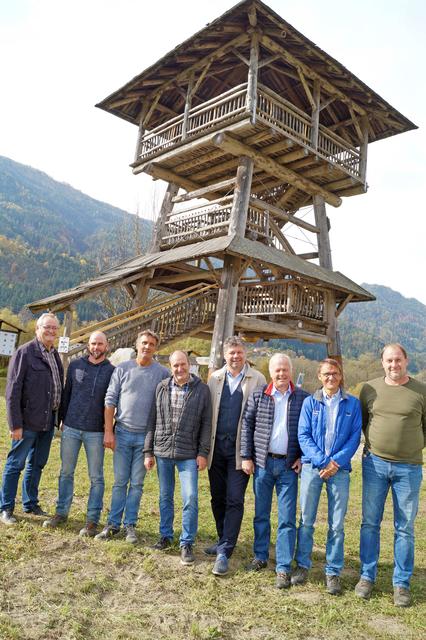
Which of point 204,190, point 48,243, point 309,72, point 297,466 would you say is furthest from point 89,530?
point 48,243

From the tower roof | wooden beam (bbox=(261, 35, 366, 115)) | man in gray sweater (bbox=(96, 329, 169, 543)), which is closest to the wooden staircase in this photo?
the tower roof

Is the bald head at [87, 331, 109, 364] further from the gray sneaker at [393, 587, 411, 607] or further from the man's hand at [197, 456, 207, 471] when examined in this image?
the gray sneaker at [393, 587, 411, 607]

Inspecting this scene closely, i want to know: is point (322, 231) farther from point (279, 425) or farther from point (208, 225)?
point (279, 425)

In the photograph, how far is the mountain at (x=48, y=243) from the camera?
2909 centimetres

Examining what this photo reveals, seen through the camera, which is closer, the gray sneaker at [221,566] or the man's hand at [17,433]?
the gray sneaker at [221,566]

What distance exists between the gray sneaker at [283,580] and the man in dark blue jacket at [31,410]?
8.61 ft

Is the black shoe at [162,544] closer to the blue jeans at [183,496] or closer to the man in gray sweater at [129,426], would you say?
the blue jeans at [183,496]

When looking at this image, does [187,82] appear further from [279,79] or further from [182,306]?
[182,306]

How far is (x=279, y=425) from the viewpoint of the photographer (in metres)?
4.22

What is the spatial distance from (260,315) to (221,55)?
22.1 ft

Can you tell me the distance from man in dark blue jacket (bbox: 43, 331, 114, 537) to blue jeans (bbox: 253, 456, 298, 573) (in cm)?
161

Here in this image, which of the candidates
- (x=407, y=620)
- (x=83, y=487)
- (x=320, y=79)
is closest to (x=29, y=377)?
(x=83, y=487)

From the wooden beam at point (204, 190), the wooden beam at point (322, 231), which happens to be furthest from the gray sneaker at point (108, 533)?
the wooden beam at point (322, 231)

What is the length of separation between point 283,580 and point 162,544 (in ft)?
3.95
